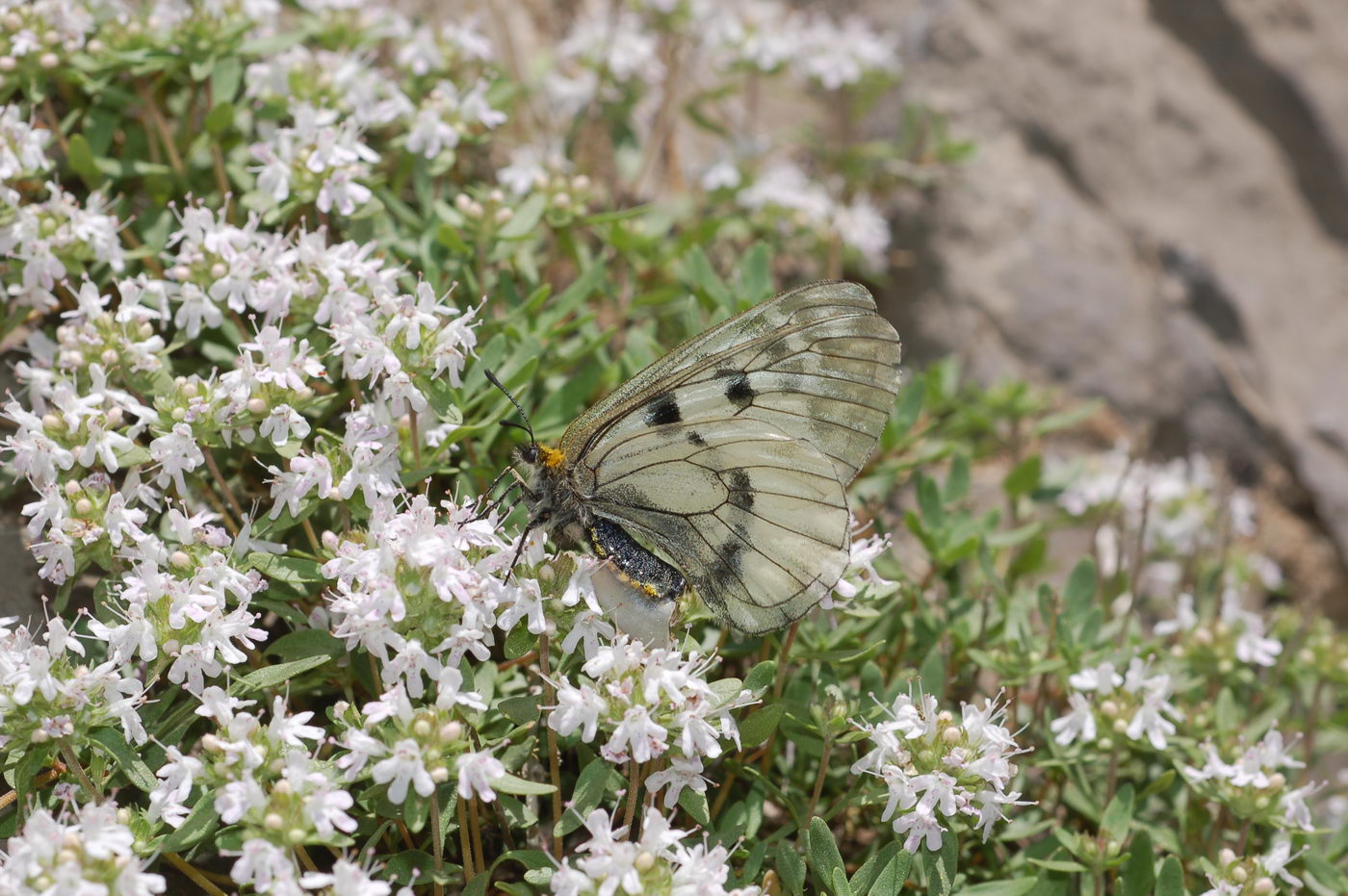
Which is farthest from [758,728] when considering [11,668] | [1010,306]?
[1010,306]

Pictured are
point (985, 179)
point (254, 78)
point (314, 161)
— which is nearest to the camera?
point (314, 161)

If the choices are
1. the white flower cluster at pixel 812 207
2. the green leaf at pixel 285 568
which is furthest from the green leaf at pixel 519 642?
the white flower cluster at pixel 812 207

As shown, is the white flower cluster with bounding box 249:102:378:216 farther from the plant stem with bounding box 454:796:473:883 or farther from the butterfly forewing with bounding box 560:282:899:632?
the plant stem with bounding box 454:796:473:883

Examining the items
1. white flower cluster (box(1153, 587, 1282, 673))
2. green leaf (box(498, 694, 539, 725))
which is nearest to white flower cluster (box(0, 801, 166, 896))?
green leaf (box(498, 694, 539, 725))

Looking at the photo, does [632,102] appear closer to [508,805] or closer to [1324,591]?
[508,805]

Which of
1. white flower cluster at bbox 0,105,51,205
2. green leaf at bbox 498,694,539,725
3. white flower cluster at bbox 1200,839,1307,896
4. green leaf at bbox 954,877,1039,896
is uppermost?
white flower cluster at bbox 0,105,51,205
